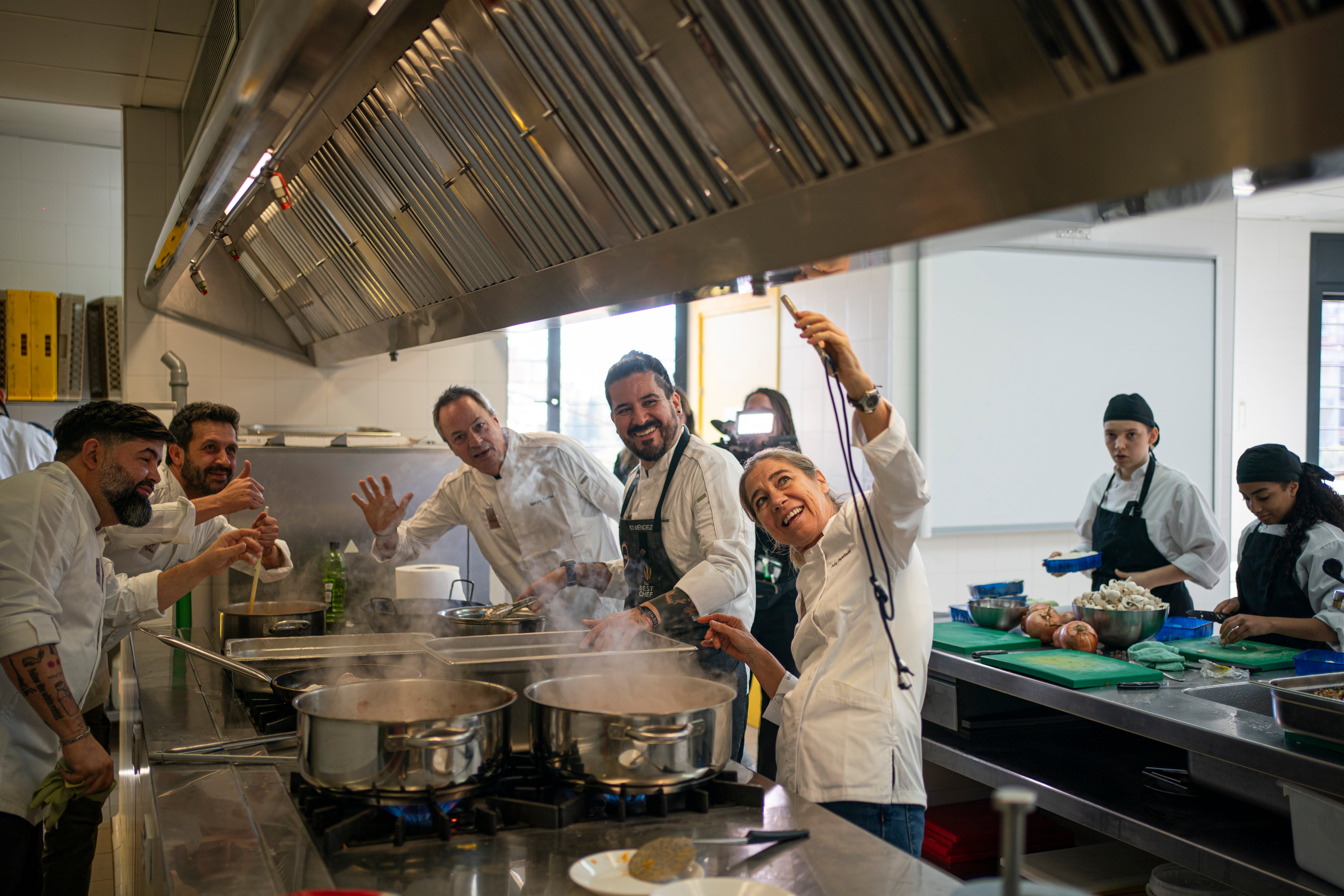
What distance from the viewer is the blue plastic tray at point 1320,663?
2723 millimetres

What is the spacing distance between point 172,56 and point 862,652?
3.95 m

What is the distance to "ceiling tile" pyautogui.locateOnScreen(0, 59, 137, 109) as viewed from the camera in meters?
4.43

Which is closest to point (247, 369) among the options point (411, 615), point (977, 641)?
point (411, 615)

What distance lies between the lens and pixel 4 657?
2.14m

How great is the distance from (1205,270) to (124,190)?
6221 millimetres

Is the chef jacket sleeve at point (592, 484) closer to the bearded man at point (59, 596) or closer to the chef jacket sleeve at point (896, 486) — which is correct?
the bearded man at point (59, 596)

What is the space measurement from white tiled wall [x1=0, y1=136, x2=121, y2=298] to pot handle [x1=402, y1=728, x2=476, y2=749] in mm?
5300

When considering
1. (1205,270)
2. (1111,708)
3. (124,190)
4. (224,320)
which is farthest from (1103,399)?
(124,190)

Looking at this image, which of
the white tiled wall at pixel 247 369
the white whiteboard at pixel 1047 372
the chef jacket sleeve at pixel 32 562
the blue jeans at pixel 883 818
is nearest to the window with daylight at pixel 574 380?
the white tiled wall at pixel 247 369

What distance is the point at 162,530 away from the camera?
10.5 ft

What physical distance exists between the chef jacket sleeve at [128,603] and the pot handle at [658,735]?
210 centimetres

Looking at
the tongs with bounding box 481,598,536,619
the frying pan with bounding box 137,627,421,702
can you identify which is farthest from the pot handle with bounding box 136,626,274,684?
the tongs with bounding box 481,598,536,619

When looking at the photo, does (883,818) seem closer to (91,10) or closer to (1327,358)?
(91,10)

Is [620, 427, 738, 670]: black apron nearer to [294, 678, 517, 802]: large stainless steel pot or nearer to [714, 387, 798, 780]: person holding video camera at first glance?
[714, 387, 798, 780]: person holding video camera
